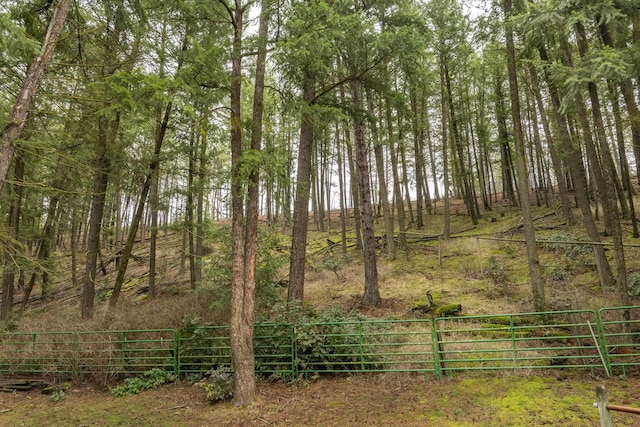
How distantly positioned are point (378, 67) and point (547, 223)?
15322 millimetres

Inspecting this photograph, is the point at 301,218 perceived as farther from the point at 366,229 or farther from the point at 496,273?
the point at 496,273

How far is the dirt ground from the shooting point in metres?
5.57

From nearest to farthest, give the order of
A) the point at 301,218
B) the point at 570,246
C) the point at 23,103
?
the point at 23,103 → the point at 301,218 → the point at 570,246

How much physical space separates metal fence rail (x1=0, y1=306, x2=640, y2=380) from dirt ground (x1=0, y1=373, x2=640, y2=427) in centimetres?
37

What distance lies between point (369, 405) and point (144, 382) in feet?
18.4

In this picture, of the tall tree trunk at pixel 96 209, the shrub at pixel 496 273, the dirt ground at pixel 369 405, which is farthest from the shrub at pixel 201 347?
the shrub at pixel 496 273

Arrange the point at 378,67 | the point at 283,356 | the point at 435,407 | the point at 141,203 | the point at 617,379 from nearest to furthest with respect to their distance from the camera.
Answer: the point at 435,407
the point at 617,379
the point at 283,356
the point at 378,67
the point at 141,203

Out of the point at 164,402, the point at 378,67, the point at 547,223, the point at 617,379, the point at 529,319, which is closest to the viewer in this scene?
the point at 617,379

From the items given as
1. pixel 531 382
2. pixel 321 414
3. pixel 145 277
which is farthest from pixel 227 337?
pixel 145 277

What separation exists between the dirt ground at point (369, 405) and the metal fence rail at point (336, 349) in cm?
37

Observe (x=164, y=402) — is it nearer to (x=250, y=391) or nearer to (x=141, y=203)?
(x=250, y=391)

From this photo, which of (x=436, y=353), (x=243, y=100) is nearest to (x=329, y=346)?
(x=436, y=353)

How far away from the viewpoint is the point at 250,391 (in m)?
6.76

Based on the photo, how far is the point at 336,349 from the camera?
8031mm
